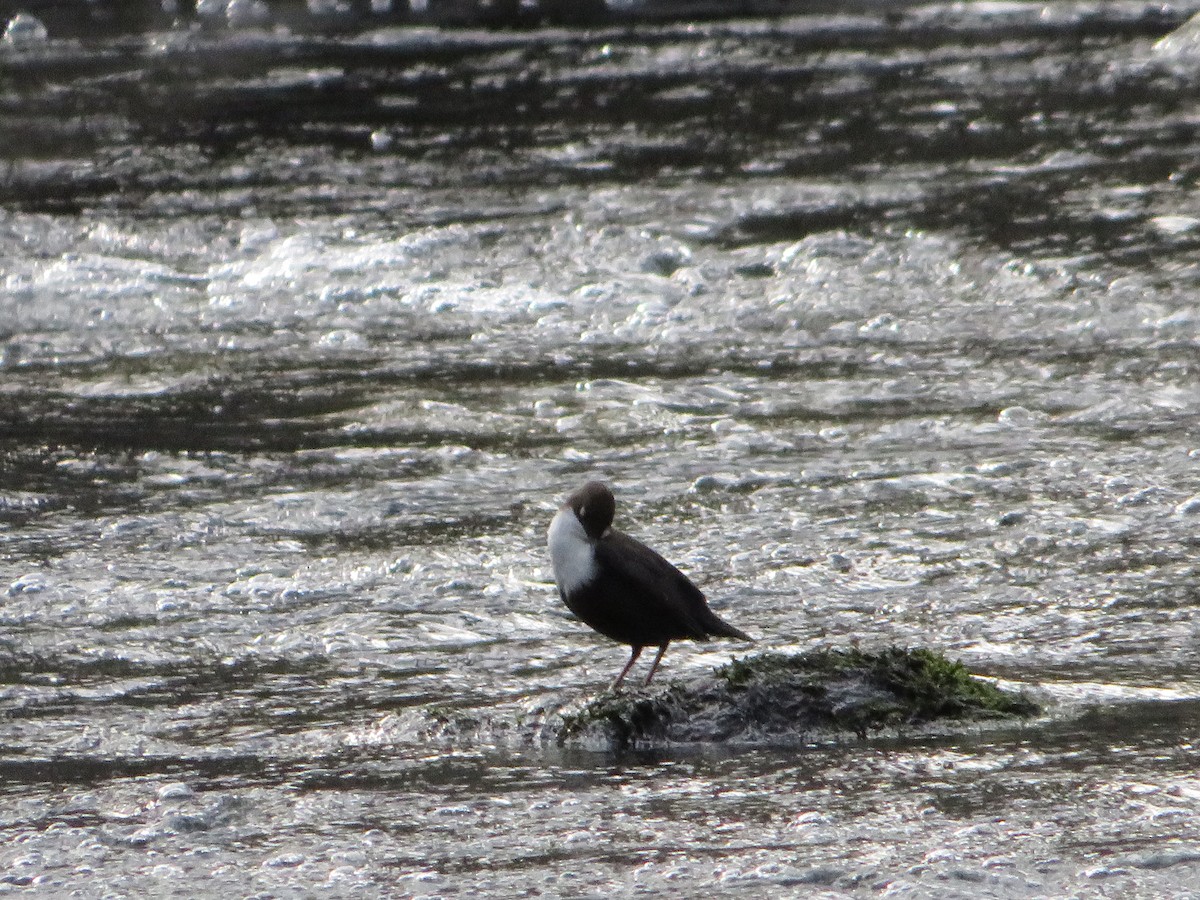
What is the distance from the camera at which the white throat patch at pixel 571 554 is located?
15.3ft

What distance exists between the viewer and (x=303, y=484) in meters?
7.09

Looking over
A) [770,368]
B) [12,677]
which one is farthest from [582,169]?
[12,677]

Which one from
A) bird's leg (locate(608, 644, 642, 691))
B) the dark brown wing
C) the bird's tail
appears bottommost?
bird's leg (locate(608, 644, 642, 691))

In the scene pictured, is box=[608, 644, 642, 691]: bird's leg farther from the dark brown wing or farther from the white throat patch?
the white throat patch

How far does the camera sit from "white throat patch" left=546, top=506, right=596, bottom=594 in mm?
4660

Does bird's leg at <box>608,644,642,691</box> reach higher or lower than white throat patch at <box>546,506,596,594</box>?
lower

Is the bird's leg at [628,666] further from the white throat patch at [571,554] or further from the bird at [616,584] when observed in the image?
the white throat patch at [571,554]

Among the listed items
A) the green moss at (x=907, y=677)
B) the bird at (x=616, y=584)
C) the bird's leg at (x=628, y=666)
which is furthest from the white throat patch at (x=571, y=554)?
the green moss at (x=907, y=677)

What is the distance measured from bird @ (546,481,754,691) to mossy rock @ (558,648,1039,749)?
0.17 metres

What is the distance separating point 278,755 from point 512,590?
1.55 m

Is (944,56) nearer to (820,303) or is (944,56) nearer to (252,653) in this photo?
(820,303)

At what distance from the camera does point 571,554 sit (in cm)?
469

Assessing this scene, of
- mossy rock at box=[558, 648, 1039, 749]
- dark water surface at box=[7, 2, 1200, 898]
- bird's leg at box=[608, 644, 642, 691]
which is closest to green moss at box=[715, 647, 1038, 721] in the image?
mossy rock at box=[558, 648, 1039, 749]

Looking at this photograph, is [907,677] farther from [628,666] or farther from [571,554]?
[571,554]
